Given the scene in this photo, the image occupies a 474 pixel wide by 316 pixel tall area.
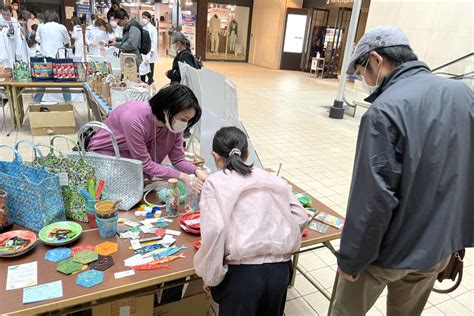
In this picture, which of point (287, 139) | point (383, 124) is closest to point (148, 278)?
point (383, 124)

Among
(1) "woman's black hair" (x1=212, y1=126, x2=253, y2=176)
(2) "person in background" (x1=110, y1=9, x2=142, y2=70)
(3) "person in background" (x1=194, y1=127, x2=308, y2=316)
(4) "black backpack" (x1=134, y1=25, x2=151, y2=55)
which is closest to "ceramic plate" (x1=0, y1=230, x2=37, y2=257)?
(3) "person in background" (x1=194, y1=127, x2=308, y2=316)

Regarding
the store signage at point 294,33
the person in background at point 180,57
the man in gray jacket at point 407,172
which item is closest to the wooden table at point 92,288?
the man in gray jacket at point 407,172

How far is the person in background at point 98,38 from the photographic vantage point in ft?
25.4

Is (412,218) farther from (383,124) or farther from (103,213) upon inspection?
(103,213)

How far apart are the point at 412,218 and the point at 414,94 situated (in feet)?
1.39

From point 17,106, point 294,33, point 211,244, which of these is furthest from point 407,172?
point 294,33

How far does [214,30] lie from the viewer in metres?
15.6

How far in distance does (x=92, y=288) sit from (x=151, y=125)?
104 cm

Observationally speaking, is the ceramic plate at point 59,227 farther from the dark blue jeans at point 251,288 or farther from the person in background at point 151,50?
the person in background at point 151,50

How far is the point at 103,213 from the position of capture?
152 centimetres

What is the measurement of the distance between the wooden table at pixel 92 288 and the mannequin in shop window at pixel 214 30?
49.8 ft

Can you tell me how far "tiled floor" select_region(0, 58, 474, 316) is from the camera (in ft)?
7.80

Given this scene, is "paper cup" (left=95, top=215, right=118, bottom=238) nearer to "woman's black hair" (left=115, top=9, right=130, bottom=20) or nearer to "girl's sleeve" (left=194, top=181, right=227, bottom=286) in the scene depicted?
"girl's sleeve" (left=194, top=181, right=227, bottom=286)

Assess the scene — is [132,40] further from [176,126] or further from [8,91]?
[176,126]
